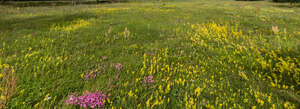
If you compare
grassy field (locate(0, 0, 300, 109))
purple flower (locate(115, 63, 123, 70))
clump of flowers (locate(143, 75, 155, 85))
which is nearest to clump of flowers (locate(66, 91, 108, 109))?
grassy field (locate(0, 0, 300, 109))

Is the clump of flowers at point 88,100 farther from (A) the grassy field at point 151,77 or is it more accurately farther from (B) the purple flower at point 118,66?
(B) the purple flower at point 118,66

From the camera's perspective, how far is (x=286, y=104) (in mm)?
2283

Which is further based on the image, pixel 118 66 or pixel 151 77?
pixel 118 66

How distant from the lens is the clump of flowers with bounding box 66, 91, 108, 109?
229 centimetres

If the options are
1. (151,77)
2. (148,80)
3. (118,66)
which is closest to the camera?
(148,80)

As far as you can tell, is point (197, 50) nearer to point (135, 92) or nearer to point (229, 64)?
point (229, 64)

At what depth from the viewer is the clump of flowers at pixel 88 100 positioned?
2.29 meters

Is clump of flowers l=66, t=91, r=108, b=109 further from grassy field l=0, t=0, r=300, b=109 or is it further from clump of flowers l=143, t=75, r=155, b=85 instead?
clump of flowers l=143, t=75, r=155, b=85

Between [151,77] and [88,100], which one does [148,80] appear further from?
[88,100]

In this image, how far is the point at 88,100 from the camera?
2371mm

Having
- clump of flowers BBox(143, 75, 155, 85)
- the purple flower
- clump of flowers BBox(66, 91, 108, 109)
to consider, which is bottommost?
clump of flowers BBox(66, 91, 108, 109)

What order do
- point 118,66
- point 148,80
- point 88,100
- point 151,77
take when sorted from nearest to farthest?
point 88,100, point 148,80, point 151,77, point 118,66

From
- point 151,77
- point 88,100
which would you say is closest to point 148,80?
point 151,77

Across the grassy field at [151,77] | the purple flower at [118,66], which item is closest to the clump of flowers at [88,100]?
the grassy field at [151,77]
